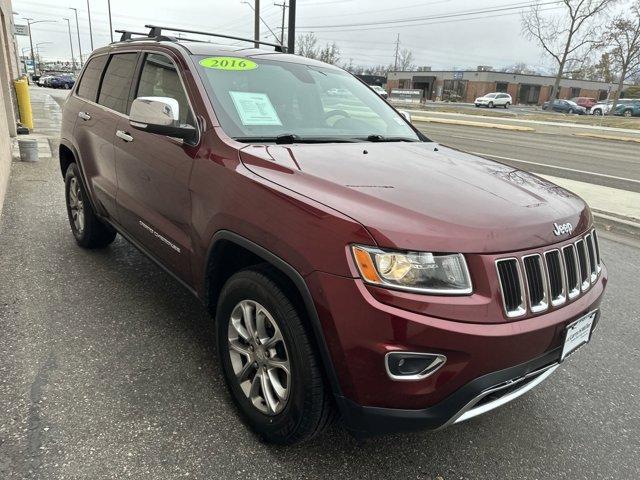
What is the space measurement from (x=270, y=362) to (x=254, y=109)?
1.48 meters

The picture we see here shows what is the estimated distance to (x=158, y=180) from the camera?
10.3 ft

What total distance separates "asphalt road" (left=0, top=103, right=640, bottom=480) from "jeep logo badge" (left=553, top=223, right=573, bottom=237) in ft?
3.68

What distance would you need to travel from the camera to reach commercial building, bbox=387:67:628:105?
71562 mm

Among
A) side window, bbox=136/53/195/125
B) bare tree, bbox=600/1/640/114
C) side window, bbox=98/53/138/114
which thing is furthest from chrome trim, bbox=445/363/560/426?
bare tree, bbox=600/1/640/114

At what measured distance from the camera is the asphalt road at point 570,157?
10836mm

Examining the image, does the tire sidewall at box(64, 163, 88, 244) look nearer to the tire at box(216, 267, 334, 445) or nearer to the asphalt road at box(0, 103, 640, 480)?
the asphalt road at box(0, 103, 640, 480)

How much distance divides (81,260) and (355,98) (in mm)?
2880

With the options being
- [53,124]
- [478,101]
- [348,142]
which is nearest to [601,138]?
[53,124]

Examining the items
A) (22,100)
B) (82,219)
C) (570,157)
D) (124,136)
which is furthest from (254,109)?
(570,157)

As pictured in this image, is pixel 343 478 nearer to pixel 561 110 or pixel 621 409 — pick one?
pixel 621 409

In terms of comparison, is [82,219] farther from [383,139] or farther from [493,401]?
[493,401]

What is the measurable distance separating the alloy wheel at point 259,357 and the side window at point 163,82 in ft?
3.92

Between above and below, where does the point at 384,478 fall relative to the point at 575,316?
below

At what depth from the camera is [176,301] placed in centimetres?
393
